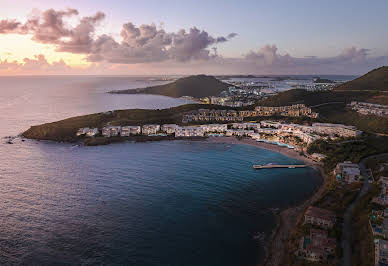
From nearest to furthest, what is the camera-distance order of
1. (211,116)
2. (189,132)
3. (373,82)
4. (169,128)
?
(189,132) → (169,128) → (211,116) → (373,82)

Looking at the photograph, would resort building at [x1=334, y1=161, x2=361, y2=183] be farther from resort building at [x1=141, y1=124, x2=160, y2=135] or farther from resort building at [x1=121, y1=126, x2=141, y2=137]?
resort building at [x1=121, y1=126, x2=141, y2=137]

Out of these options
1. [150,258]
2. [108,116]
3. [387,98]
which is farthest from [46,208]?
[387,98]

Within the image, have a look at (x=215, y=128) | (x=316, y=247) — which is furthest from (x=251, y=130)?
(x=316, y=247)

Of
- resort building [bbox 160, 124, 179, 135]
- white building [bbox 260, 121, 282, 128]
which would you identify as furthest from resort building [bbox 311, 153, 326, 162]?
resort building [bbox 160, 124, 179, 135]

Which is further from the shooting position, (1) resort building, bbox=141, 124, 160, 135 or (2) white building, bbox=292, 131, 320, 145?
(1) resort building, bbox=141, 124, 160, 135

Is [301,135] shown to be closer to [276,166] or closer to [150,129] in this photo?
[276,166]

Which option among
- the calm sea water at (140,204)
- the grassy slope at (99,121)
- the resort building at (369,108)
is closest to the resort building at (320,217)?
the calm sea water at (140,204)

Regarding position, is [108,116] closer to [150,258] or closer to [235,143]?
[235,143]
